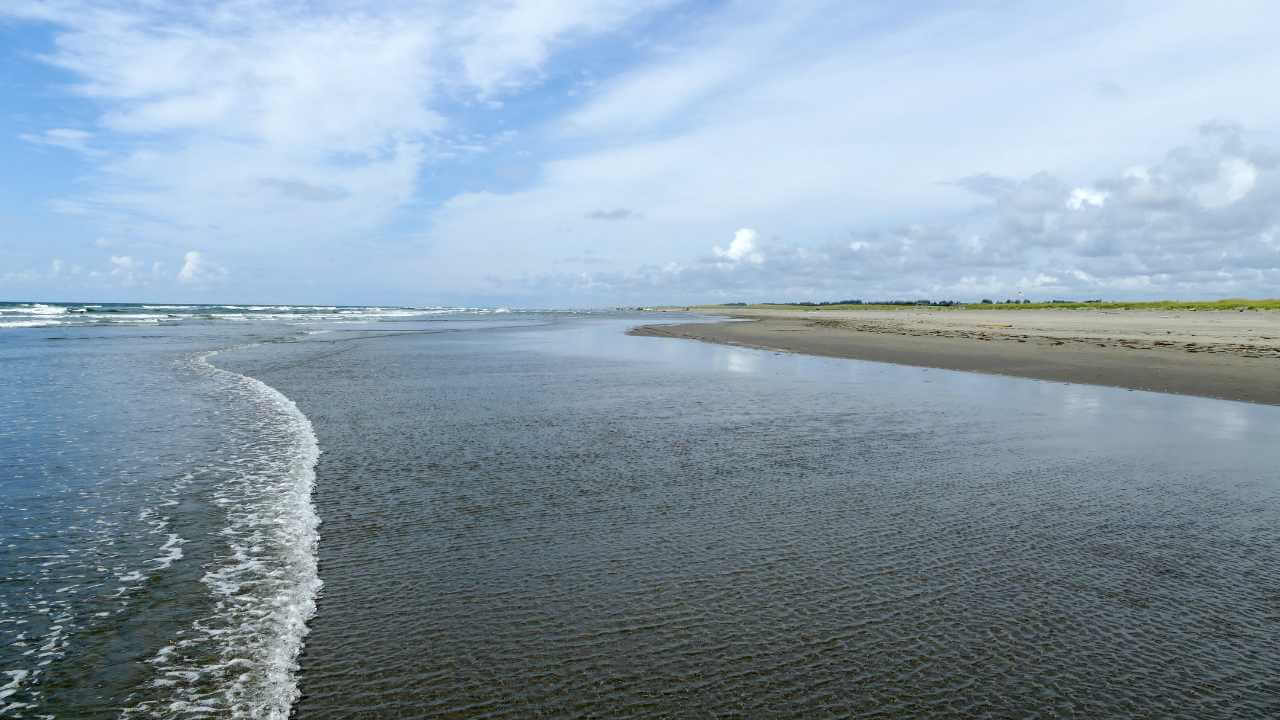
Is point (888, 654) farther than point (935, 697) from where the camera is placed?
Yes

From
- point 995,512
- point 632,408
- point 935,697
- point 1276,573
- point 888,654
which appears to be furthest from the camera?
point 632,408

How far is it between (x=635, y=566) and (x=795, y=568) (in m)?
1.45

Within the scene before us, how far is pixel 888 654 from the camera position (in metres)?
4.90

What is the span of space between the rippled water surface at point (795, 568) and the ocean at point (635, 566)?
31 mm

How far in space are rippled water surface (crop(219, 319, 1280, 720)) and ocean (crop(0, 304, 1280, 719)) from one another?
1.2 inches

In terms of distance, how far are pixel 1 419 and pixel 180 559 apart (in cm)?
1043

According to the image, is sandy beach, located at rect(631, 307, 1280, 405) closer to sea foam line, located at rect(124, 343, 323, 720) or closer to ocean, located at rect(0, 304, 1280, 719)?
ocean, located at rect(0, 304, 1280, 719)

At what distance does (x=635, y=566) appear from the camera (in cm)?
648

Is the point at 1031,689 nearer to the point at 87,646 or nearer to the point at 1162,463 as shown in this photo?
the point at 87,646

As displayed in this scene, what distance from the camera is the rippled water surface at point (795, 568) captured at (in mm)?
4488

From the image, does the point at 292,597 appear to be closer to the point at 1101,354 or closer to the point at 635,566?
the point at 635,566

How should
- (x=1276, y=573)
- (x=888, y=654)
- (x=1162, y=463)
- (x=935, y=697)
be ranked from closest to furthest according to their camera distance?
(x=935, y=697) → (x=888, y=654) → (x=1276, y=573) → (x=1162, y=463)

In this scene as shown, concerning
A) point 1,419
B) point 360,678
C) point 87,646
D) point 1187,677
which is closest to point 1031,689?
point 1187,677

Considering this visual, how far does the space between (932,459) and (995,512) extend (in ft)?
8.83
